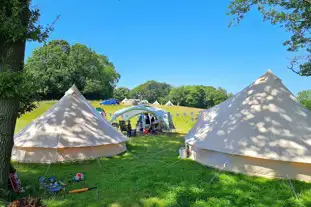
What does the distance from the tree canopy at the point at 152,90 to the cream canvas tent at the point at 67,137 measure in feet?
320

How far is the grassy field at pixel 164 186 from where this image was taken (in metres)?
5.56

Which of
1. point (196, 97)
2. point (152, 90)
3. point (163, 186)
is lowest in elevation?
point (163, 186)

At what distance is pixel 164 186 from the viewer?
6.50 metres

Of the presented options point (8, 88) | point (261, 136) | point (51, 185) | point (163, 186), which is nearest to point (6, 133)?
point (8, 88)

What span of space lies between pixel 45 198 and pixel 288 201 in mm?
5759

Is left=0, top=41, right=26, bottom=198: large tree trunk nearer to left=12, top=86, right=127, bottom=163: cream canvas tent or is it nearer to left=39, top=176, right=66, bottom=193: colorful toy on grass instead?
left=39, top=176, right=66, bottom=193: colorful toy on grass

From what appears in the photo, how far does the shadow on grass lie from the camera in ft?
18.3

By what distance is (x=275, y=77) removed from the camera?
895 centimetres

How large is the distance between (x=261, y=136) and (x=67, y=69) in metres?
49.3

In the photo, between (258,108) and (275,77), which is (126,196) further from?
(275,77)

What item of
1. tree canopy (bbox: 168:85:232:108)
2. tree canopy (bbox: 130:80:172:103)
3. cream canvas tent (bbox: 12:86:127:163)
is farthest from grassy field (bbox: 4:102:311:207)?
tree canopy (bbox: 130:80:172:103)

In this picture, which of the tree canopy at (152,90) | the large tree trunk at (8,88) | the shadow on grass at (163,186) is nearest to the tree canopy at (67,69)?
the shadow on grass at (163,186)

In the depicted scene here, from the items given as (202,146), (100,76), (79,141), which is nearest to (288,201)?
(202,146)

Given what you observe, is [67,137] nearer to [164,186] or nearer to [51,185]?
[51,185]
